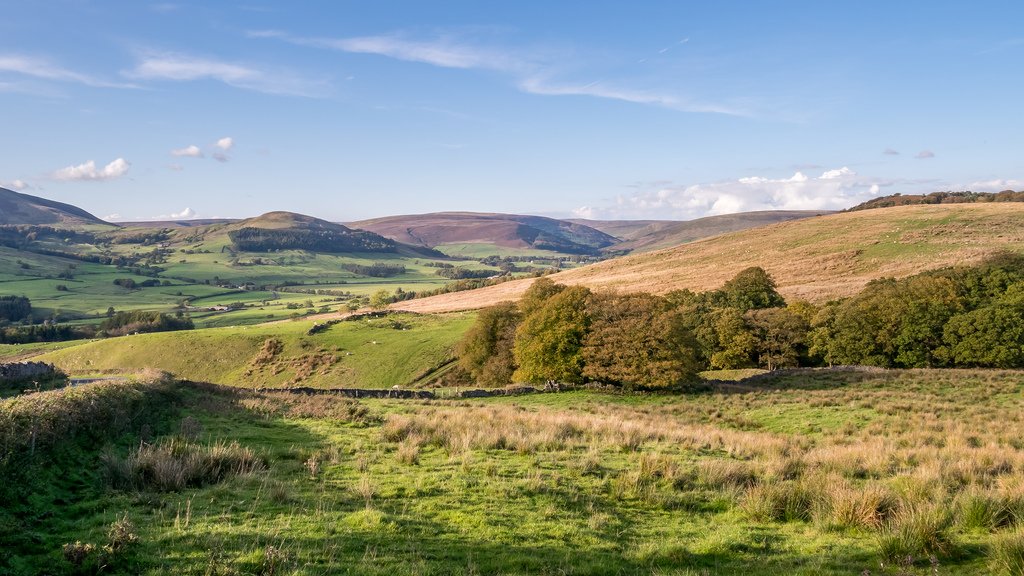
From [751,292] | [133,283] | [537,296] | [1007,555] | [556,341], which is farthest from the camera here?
[133,283]

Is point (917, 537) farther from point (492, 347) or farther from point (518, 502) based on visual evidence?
point (492, 347)

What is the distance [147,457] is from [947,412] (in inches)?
1251

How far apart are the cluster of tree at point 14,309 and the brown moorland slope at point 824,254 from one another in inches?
3362

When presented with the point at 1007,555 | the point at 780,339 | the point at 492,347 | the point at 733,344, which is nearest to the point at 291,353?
the point at 492,347

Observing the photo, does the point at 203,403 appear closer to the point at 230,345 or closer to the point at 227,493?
the point at 227,493

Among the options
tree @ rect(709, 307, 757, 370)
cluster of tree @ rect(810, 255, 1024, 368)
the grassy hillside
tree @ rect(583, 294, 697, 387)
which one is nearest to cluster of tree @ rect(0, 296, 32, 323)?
the grassy hillside

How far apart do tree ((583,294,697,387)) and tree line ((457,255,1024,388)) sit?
78 millimetres

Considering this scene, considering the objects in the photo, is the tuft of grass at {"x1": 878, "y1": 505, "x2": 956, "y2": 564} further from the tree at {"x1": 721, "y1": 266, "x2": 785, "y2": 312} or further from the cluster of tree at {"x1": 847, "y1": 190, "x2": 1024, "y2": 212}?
the cluster of tree at {"x1": 847, "y1": 190, "x2": 1024, "y2": 212}

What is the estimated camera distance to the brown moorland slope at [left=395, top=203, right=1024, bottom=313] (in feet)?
283

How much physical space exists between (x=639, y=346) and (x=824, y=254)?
8050cm

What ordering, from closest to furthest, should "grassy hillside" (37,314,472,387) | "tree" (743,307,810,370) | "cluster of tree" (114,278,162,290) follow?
"tree" (743,307,810,370), "grassy hillside" (37,314,472,387), "cluster of tree" (114,278,162,290)

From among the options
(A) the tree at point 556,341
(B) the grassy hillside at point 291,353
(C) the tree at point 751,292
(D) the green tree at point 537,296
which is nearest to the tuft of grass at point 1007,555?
(A) the tree at point 556,341

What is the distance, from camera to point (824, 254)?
102125 millimetres

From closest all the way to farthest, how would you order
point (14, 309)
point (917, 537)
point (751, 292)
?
point (917, 537)
point (751, 292)
point (14, 309)
